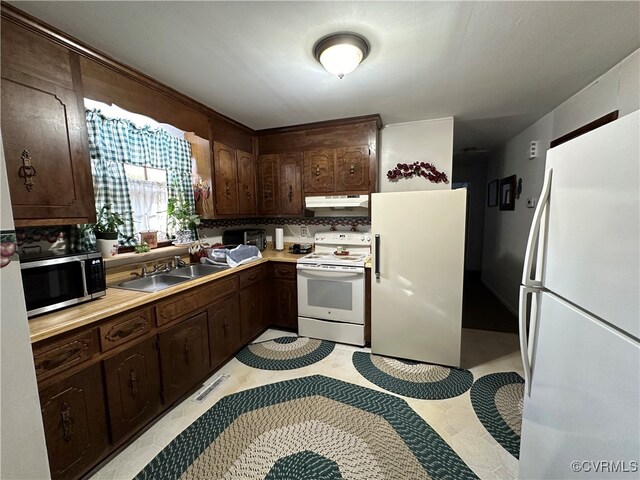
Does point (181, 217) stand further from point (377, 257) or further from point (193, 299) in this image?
point (377, 257)

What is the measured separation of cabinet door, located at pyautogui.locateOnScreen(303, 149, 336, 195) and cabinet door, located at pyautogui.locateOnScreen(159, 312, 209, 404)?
1827mm

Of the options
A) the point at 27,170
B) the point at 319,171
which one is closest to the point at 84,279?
the point at 27,170

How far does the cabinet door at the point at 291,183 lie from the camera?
317 cm

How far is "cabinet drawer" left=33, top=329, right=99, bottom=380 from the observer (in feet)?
3.77

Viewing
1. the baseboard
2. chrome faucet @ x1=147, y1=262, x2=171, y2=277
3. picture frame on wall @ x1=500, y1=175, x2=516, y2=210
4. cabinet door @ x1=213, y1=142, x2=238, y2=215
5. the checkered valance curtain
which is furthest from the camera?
picture frame on wall @ x1=500, y1=175, x2=516, y2=210

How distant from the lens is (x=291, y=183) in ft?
10.5

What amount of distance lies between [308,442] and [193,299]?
124cm

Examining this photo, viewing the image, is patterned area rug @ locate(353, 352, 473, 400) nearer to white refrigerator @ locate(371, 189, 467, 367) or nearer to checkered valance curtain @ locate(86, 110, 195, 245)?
white refrigerator @ locate(371, 189, 467, 367)

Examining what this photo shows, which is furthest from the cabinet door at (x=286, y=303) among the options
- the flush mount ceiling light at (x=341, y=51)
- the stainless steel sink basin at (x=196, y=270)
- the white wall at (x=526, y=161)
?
the white wall at (x=526, y=161)

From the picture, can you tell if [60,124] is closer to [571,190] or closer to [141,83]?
[141,83]

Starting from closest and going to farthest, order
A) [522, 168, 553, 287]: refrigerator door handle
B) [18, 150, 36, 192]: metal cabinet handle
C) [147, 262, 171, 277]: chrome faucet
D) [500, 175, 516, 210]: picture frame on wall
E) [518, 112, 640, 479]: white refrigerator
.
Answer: [518, 112, 640, 479]: white refrigerator, [522, 168, 553, 287]: refrigerator door handle, [18, 150, 36, 192]: metal cabinet handle, [147, 262, 171, 277]: chrome faucet, [500, 175, 516, 210]: picture frame on wall

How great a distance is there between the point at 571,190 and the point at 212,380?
2584 millimetres

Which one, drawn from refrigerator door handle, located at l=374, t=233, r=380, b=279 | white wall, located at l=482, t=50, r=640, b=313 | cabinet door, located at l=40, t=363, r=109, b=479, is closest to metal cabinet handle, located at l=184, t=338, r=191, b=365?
cabinet door, located at l=40, t=363, r=109, b=479

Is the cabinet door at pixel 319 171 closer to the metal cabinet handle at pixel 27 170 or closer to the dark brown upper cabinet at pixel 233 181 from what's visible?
the dark brown upper cabinet at pixel 233 181
